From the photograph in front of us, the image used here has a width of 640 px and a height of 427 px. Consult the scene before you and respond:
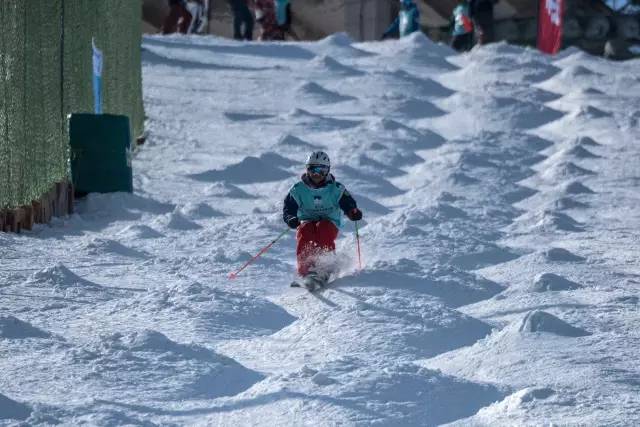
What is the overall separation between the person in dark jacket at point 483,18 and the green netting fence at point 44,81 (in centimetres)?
1011

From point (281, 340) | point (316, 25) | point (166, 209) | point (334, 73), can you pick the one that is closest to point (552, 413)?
point (281, 340)

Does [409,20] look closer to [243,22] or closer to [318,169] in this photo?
[243,22]

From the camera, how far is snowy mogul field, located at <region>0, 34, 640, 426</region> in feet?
21.1

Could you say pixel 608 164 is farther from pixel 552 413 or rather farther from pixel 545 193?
pixel 552 413

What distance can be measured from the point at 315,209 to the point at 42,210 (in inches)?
117

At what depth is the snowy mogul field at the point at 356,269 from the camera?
21.1ft

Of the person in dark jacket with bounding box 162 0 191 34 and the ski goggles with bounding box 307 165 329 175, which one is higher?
the person in dark jacket with bounding box 162 0 191 34

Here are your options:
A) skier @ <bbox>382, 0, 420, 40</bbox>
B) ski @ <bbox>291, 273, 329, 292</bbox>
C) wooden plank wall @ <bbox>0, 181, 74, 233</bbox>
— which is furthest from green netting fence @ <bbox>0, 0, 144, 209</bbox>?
skier @ <bbox>382, 0, 420, 40</bbox>

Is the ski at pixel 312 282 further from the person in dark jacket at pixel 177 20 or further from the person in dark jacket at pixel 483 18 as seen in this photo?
the person in dark jacket at pixel 483 18

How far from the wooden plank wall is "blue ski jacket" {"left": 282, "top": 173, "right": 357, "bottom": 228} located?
8.17ft

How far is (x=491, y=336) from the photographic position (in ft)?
24.9

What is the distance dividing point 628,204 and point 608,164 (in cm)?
244

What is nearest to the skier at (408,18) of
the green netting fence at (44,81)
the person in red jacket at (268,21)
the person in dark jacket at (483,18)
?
the person in dark jacket at (483,18)

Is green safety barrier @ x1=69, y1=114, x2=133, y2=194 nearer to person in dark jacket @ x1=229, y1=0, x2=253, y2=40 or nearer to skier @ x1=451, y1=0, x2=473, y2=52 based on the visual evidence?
person in dark jacket @ x1=229, y1=0, x2=253, y2=40
